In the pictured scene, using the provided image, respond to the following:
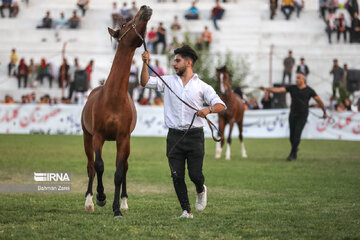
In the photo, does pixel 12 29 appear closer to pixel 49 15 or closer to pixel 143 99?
Answer: pixel 49 15

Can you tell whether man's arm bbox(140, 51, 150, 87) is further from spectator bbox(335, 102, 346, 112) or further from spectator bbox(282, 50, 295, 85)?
spectator bbox(282, 50, 295, 85)

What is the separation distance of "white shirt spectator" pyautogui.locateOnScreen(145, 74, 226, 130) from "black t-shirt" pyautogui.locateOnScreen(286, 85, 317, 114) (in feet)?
31.9

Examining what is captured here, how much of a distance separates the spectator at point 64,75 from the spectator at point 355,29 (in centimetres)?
1644

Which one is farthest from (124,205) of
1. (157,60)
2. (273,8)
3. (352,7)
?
(273,8)

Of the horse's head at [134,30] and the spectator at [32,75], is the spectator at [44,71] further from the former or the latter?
the horse's head at [134,30]

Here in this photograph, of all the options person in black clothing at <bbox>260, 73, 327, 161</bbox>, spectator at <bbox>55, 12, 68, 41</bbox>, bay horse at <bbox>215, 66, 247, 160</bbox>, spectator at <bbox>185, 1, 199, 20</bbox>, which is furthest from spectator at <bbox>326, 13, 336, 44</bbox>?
person in black clothing at <bbox>260, 73, 327, 161</bbox>

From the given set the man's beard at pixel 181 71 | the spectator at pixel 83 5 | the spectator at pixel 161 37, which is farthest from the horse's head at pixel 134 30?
the spectator at pixel 83 5

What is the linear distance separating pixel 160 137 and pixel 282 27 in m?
16.3

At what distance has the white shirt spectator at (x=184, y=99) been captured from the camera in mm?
8734

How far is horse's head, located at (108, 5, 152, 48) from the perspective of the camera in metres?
8.64

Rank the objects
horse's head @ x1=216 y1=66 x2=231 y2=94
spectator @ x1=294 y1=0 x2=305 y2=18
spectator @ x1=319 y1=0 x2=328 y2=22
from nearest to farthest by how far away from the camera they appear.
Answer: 1. horse's head @ x1=216 y1=66 x2=231 y2=94
2. spectator @ x1=319 y1=0 x2=328 y2=22
3. spectator @ x1=294 y1=0 x2=305 y2=18

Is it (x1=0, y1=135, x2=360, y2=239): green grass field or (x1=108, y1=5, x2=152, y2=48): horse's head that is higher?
(x1=108, y1=5, x2=152, y2=48): horse's head

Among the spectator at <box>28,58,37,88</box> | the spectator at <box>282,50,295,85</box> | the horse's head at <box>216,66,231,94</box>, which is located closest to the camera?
the horse's head at <box>216,66,231,94</box>

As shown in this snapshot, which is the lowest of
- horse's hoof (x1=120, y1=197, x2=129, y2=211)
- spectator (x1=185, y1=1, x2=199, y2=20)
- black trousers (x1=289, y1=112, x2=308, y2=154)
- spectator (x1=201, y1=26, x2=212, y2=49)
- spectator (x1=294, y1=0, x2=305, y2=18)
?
black trousers (x1=289, y1=112, x2=308, y2=154)
